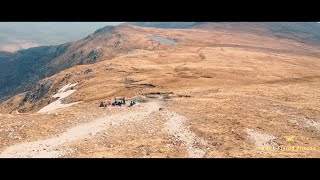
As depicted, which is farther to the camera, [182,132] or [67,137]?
[182,132]

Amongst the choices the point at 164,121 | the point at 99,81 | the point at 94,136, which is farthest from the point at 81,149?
the point at 99,81

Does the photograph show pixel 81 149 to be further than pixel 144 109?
No

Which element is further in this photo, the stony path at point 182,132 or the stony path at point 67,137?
the stony path at point 182,132

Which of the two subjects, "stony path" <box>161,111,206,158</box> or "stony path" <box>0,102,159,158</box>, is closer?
"stony path" <box>0,102,159,158</box>

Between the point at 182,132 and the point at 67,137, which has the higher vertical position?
the point at 67,137

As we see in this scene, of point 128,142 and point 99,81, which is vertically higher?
point 128,142
